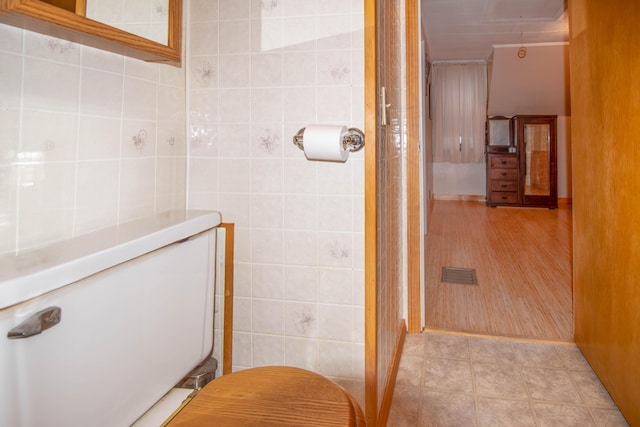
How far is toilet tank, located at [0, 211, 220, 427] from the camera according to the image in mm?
592

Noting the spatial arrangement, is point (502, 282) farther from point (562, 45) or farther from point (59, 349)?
point (562, 45)

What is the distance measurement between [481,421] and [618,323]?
1.92 feet

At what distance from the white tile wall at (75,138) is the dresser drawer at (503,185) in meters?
6.11

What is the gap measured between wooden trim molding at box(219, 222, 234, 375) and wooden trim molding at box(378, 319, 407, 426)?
1.61ft

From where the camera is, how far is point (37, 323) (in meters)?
0.60

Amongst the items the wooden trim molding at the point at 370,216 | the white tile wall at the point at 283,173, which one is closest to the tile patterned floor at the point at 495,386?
the wooden trim molding at the point at 370,216

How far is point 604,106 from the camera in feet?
5.12

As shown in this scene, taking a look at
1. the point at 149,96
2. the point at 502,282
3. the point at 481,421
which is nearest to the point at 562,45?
the point at 502,282

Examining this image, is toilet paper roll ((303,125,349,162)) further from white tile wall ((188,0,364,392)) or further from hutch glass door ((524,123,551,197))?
hutch glass door ((524,123,551,197))

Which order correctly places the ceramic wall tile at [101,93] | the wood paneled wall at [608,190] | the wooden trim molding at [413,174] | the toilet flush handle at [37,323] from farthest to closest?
1. the wooden trim molding at [413,174]
2. the wood paneled wall at [608,190]
3. the ceramic wall tile at [101,93]
4. the toilet flush handle at [37,323]

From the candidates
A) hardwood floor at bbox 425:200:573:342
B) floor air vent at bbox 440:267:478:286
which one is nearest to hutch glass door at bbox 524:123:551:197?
hardwood floor at bbox 425:200:573:342

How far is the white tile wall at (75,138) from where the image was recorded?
752mm

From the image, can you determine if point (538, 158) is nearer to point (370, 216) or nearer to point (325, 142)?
point (370, 216)

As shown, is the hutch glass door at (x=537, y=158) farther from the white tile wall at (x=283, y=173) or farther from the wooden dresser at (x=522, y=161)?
the white tile wall at (x=283, y=173)
